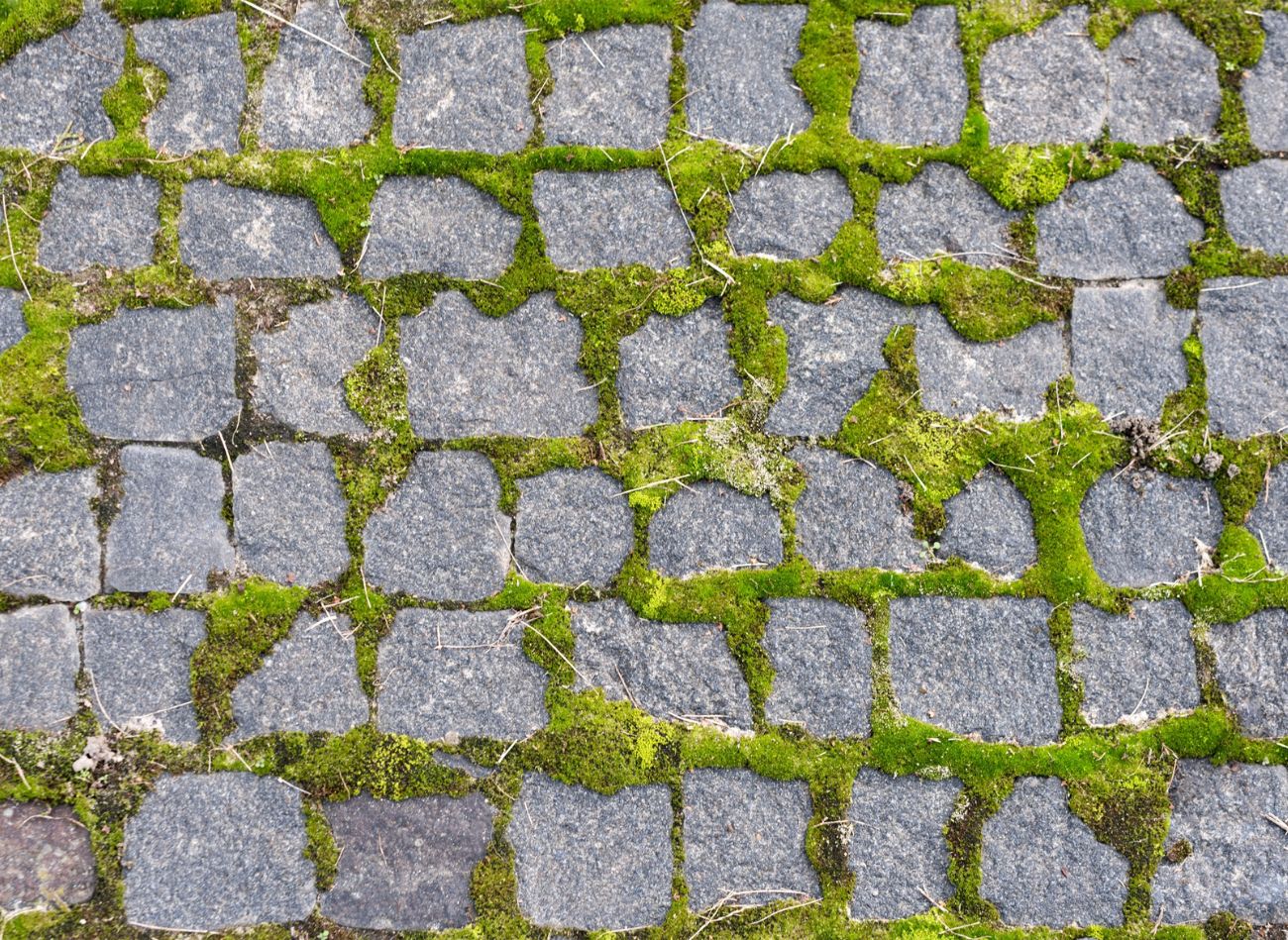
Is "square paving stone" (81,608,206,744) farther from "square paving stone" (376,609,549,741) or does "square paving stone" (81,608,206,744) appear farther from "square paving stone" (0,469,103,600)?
"square paving stone" (376,609,549,741)

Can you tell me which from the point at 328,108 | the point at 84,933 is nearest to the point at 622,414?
the point at 328,108

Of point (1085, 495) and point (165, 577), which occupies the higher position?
point (1085, 495)

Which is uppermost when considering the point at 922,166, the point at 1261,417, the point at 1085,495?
the point at 922,166

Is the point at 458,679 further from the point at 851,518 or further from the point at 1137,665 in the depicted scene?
the point at 1137,665

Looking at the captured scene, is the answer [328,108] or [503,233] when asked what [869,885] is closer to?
[503,233]

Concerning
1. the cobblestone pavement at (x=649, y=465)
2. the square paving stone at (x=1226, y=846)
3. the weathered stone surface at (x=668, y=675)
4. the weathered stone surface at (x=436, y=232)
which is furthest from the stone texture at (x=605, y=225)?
the square paving stone at (x=1226, y=846)

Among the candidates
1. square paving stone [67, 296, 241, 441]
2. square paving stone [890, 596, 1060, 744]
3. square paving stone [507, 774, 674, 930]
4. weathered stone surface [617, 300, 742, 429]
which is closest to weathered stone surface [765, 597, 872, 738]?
square paving stone [890, 596, 1060, 744]
